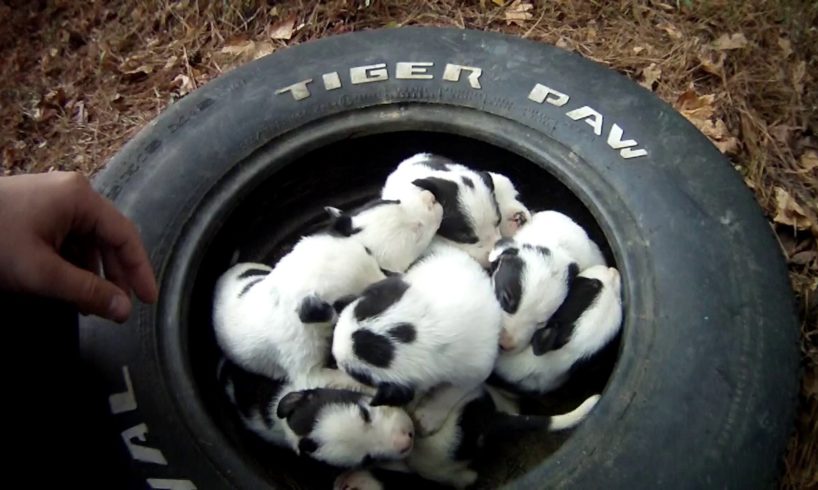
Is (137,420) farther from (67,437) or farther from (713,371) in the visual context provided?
(713,371)

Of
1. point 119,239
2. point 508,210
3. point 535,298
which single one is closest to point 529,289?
point 535,298

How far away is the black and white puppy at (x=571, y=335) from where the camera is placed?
1.92 m

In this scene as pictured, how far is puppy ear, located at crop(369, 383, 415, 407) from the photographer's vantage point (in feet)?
5.88

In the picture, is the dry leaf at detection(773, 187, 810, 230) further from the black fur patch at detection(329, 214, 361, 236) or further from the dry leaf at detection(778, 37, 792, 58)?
the black fur patch at detection(329, 214, 361, 236)

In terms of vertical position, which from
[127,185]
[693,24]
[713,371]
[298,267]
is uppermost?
[693,24]

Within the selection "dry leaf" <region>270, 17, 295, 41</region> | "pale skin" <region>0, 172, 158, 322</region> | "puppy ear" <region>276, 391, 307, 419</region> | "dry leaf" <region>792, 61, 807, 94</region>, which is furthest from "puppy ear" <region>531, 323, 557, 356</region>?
"dry leaf" <region>270, 17, 295, 41</region>

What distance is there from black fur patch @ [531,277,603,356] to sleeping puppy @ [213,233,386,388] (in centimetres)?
43

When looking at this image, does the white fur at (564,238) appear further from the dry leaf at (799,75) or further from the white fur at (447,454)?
the dry leaf at (799,75)

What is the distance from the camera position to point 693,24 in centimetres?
307

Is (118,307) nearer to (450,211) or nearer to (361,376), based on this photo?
(361,376)

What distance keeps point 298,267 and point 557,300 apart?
2.12 ft

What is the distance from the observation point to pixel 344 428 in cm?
184

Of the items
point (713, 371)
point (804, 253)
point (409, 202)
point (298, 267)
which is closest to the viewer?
point (713, 371)

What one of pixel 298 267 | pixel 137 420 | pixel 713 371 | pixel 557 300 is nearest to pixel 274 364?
pixel 298 267
